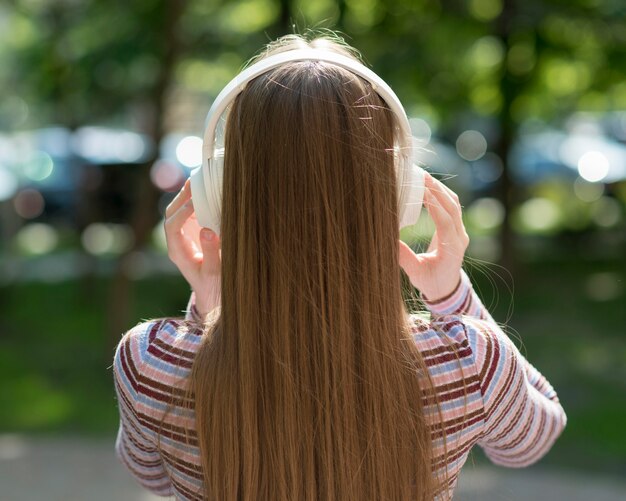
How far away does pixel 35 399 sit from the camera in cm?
651

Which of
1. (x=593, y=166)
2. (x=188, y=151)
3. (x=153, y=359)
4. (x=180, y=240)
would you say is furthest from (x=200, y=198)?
(x=188, y=151)

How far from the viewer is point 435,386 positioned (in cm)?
133

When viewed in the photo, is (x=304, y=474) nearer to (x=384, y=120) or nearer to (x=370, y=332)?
(x=370, y=332)

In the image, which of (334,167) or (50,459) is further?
(50,459)

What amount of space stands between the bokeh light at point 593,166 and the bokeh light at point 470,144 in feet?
9.56

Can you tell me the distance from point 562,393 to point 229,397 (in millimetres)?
5222

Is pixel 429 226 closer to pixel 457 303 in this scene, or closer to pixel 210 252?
pixel 457 303

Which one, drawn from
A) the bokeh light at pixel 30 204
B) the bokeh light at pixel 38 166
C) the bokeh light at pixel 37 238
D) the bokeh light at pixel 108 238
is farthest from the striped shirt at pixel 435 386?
the bokeh light at pixel 38 166

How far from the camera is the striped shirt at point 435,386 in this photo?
4.39ft

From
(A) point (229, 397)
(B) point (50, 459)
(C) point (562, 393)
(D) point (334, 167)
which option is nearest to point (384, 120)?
(D) point (334, 167)

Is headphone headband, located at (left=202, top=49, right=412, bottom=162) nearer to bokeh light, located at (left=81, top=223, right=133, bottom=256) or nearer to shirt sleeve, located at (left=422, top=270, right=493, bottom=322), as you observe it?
shirt sleeve, located at (left=422, top=270, right=493, bottom=322)

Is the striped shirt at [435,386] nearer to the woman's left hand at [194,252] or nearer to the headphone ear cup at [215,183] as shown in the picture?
the woman's left hand at [194,252]

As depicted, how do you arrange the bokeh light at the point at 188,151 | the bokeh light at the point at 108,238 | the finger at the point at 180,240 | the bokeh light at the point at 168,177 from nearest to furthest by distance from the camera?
the finger at the point at 180,240 → the bokeh light at the point at 108,238 → the bokeh light at the point at 168,177 → the bokeh light at the point at 188,151

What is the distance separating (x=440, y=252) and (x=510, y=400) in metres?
0.28
